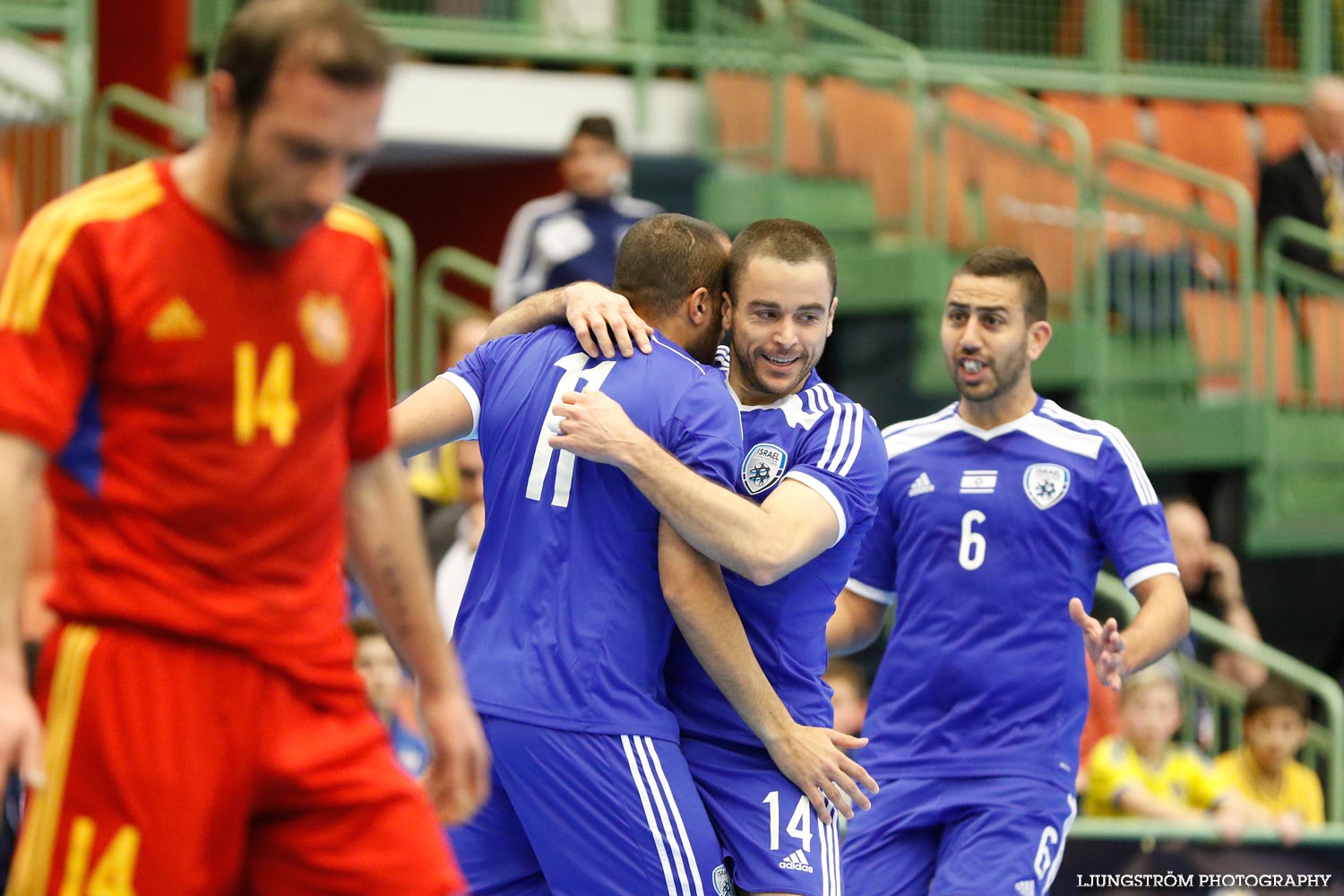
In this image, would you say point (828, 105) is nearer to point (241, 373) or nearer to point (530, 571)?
point (530, 571)

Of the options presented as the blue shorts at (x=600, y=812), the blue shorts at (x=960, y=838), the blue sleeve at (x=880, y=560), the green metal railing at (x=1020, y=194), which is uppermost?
the green metal railing at (x=1020, y=194)

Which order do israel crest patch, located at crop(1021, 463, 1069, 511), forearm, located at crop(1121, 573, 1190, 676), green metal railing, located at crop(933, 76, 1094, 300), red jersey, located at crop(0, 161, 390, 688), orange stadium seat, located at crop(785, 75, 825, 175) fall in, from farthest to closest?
orange stadium seat, located at crop(785, 75, 825, 175)
green metal railing, located at crop(933, 76, 1094, 300)
israel crest patch, located at crop(1021, 463, 1069, 511)
forearm, located at crop(1121, 573, 1190, 676)
red jersey, located at crop(0, 161, 390, 688)

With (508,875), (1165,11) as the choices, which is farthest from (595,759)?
(1165,11)

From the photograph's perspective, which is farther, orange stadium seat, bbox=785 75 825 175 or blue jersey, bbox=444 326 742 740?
orange stadium seat, bbox=785 75 825 175

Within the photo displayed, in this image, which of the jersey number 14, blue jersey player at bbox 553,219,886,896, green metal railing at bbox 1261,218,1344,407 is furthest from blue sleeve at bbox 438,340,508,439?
green metal railing at bbox 1261,218,1344,407

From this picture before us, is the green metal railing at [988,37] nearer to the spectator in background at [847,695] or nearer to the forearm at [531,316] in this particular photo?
the spectator in background at [847,695]

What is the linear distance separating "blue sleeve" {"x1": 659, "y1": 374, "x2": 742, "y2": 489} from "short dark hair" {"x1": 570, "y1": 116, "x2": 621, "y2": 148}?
202 inches

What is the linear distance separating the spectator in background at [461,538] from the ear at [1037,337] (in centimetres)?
298

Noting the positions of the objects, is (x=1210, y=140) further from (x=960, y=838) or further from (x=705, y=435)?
(x=705, y=435)

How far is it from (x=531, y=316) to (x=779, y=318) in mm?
645

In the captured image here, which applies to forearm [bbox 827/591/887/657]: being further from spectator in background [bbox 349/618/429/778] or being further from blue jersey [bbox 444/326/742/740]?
spectator in background [bbox 349/618/429/778]

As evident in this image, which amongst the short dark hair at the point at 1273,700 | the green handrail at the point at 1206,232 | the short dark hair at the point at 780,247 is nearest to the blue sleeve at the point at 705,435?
the short dark hair at the point at 780,247

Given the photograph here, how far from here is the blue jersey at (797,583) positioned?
4617 millimetres

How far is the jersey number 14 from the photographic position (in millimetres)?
4391
